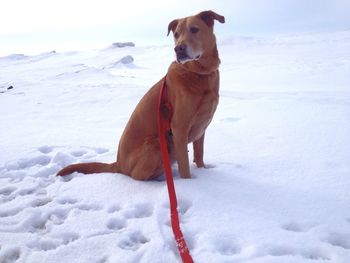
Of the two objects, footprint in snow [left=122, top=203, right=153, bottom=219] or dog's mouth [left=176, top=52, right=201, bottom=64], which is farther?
dog's mouth [left=176, top=52, right=201, bottom=64]

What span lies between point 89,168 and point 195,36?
1.69 meters

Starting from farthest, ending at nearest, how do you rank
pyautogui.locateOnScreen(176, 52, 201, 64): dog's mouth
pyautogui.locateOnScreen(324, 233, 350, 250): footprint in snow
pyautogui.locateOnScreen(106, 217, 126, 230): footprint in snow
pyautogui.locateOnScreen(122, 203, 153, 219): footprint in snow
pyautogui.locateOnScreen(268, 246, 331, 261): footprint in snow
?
pyautogui.locateOnScreen(176, 52, 201, 64): dog's mouth, pyautogui.locateOnScreen(122, 203, 153, 219): footprint in snow, pyautogui.locateOnScreen(106, 217, 126, 230): footprint in snow, pyautogui.locateOnScreen(324, 233, 350, 250): footprint in snow, pyautogui.locateOnScreen(268, 246, 331, 261): footprint in snow

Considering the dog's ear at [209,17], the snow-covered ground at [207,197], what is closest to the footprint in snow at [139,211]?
the snow-covered ground at [207,197]

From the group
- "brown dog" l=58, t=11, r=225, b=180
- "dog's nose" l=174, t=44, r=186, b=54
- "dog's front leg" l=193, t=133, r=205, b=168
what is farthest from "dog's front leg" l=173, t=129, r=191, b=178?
"dog's nose" l=174, t=44, r=186, b=54

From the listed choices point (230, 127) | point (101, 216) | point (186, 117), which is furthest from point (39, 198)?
point (230, 127)

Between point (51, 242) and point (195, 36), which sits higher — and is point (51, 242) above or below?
below

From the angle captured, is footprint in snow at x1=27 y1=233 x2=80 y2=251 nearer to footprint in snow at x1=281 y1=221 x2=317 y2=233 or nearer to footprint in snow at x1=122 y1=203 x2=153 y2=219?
footprint in snow at x1=122 y1=203 x2=153 y2=219

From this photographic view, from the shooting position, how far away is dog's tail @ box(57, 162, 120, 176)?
355 centimetres

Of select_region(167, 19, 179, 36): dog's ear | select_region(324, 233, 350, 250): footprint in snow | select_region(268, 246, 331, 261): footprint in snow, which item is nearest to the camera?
select_region(268, 246, 331, 261): footprint in snow

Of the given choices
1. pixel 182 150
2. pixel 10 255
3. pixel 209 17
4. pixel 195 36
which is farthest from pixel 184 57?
pixel 10 255

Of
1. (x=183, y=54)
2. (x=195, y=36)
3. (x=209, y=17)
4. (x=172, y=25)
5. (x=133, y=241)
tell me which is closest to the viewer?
(x=133, y=241)

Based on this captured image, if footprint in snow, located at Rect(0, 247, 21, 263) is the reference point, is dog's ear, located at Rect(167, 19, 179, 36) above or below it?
above

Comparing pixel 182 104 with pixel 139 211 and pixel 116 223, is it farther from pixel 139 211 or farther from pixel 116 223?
pixel 116 223

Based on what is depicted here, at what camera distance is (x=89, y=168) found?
358 cm
